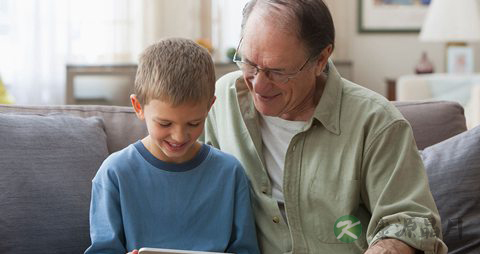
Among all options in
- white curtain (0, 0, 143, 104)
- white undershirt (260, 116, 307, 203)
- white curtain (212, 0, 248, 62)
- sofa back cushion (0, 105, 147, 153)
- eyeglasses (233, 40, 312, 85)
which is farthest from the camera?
white curtain (212, 0, 248, 62)

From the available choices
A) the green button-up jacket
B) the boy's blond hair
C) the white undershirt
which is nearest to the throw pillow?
the green button-up jacket

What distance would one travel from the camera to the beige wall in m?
6.59

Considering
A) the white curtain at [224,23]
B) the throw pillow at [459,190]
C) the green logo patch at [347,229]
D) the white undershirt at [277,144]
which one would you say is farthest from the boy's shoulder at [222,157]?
the white curtain at [224,23]

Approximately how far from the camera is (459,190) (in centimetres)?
211

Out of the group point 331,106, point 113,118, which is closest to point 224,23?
point 113,118

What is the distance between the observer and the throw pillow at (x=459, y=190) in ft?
6.85

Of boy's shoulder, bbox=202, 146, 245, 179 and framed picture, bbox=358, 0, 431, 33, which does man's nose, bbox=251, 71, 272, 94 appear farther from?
framed picture, bbox=358, 0, 431, 33

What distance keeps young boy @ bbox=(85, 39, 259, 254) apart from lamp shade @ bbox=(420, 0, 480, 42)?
430 cm

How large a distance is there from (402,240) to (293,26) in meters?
0.54

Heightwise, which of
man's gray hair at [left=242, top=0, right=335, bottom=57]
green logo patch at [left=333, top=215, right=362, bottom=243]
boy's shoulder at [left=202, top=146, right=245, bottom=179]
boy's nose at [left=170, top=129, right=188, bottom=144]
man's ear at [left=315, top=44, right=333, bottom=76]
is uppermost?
man's gray hair at [left=242, top=0, right=335, bottom=57]

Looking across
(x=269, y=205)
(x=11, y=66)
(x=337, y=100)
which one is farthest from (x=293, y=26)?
(x=11, y=66)

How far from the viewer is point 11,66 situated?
5406 millimetres

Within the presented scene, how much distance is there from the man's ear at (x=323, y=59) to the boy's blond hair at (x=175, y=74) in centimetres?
32

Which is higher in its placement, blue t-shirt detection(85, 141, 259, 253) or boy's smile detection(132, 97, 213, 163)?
boy's smile detection(132, 97, 213, 163)
